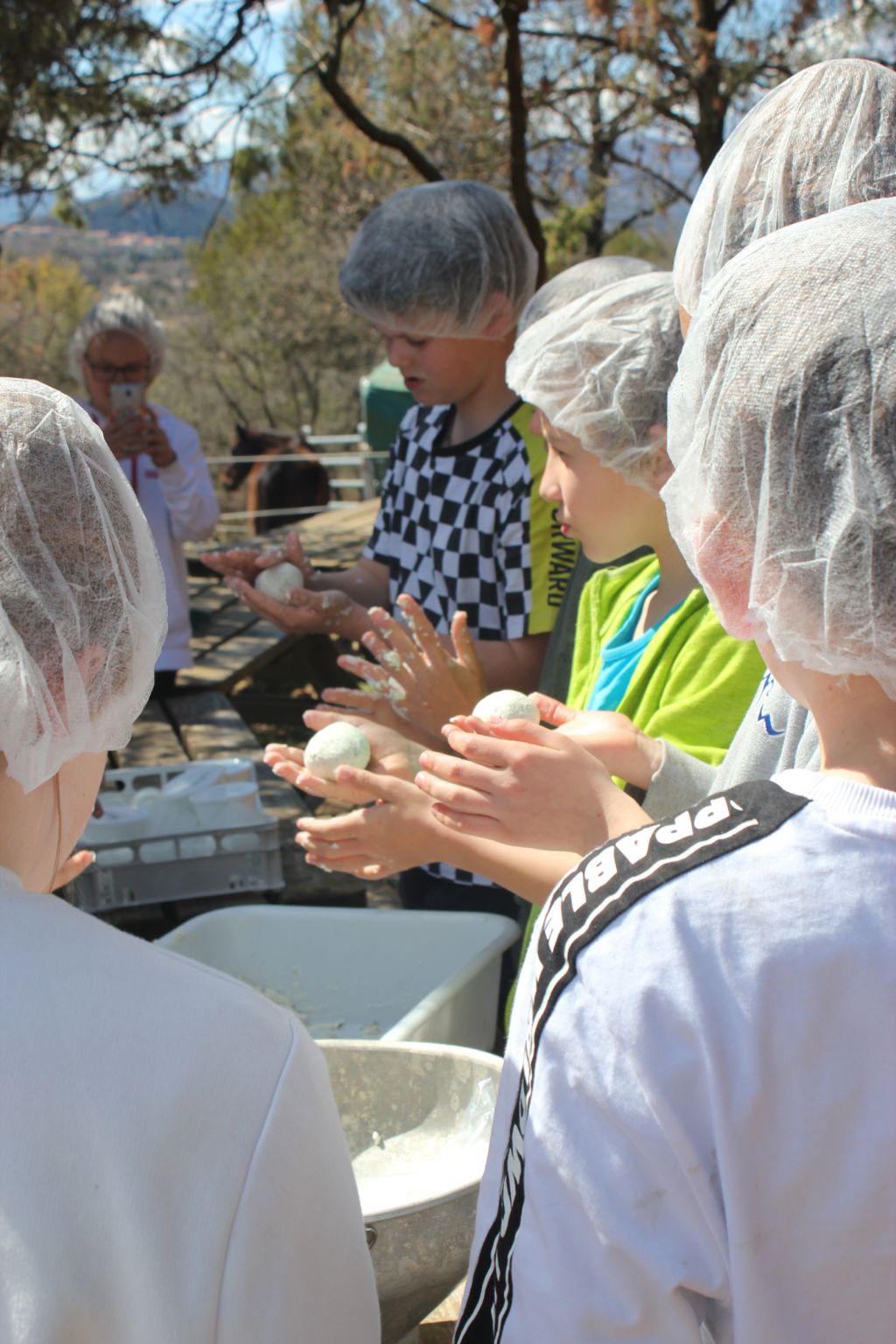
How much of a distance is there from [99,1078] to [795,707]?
860mm

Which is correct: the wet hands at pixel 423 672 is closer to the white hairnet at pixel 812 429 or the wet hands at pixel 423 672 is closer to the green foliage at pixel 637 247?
the white hairnet at pixel 812 429

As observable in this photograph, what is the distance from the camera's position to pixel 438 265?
2967 millimetres

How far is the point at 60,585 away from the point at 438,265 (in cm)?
210

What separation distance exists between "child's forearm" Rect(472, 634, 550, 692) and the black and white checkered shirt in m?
0.03

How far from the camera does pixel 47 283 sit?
3353 cm

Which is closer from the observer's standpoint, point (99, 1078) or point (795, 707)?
point (99, 1078)

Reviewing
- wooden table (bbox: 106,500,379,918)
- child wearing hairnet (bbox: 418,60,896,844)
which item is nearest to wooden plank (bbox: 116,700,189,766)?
wooden table (bbox: 106,500,379,918)

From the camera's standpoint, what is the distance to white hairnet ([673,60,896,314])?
151 cm

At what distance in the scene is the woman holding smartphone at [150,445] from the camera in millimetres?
4520

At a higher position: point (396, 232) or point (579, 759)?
point (396, 232)

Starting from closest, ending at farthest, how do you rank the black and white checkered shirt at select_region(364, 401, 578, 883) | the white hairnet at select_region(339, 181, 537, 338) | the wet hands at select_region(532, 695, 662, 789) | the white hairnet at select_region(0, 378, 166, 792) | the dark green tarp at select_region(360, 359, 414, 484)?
1. the white hairnet at select_region(0, 378, 166, 792)
2. the wet hands at select_region(532, 695, 662, 789)
3. the black and white checkered shirt at select_region(364, 401, 578, 883)
4. the white hairnet at select_region(339, 181, 537, 338)
5. the dark green tarp at select_region(360, 359, 414, 484)

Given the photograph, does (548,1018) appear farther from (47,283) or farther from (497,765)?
(47,283)

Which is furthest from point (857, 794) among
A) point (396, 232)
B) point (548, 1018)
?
point (396, 232)

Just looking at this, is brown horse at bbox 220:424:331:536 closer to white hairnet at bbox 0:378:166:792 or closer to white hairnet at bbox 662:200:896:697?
white hairnet at bbox 0:378:166:792
